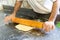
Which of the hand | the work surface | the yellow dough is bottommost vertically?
the work surface

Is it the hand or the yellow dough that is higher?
the hand

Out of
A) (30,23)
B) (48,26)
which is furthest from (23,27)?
(48,26)

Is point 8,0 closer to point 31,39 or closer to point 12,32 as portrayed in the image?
point 12,32

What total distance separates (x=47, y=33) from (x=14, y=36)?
22 centimetres

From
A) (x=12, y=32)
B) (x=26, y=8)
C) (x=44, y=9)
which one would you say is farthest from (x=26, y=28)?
(x=26, y=8)

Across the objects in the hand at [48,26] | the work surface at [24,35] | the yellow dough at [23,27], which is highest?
the hand at [48,26]

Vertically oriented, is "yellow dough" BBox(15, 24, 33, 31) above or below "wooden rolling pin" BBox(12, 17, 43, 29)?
below

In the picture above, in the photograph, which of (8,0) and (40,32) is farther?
(8,0)

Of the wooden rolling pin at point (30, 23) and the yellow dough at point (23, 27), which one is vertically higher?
the wooden rolling pin at point (30, 23)

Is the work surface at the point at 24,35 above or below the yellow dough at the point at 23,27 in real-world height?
below

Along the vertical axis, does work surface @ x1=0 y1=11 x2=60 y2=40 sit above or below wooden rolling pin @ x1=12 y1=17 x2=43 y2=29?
below

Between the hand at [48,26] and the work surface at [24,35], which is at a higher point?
the hand at [48,26]

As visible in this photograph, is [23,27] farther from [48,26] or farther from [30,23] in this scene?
[48,26]

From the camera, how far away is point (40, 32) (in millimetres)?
958
